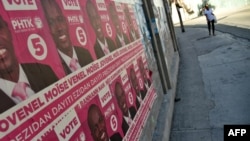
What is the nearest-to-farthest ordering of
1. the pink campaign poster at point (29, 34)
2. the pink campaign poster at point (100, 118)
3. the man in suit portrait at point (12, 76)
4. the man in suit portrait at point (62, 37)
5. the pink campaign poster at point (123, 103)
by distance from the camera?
the man in suit portrait at point (12, 76), the pink campaign poster at point (29, 34), the man in suit portrait at point (62, 37), the pink campaign poster at point (100, 118), the pink campaign poster at point (123, 103)

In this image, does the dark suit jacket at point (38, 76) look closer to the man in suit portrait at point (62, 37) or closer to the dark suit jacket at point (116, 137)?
the man in suit portrait at point (62, 37)

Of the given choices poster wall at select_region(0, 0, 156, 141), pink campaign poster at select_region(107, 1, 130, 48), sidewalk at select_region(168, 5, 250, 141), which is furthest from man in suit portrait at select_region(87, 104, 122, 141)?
sidewalk at select_region(168, 5, 250, 141)

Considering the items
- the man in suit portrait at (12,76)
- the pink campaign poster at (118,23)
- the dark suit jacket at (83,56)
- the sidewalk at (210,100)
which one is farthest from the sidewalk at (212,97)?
the man in suit portrait at (12,76)

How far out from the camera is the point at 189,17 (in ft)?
164

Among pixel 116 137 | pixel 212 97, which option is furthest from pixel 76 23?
pixel 212 97

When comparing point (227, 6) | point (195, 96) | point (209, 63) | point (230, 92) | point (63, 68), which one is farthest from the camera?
point (227, 6)

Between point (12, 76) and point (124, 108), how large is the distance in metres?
1.89

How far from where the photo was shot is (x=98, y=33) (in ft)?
9.55

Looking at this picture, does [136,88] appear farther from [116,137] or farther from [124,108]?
[116,137]

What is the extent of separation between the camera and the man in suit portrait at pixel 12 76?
1.44m

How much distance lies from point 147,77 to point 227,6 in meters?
47.5

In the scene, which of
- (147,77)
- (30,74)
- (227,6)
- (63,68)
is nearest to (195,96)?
(147,77)

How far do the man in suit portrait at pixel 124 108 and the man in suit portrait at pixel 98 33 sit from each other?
45 cm

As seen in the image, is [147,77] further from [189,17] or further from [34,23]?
[189,17]
